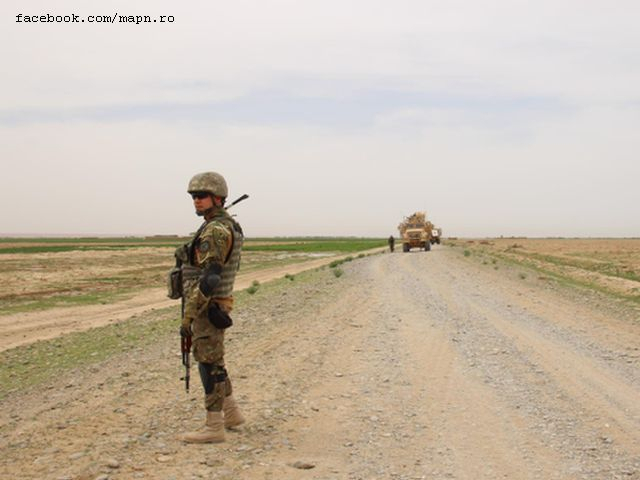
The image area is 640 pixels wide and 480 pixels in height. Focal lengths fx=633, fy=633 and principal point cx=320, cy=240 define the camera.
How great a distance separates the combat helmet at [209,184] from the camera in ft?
18.9

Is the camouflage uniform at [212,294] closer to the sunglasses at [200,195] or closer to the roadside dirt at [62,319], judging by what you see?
the sunglasses at [200,195]

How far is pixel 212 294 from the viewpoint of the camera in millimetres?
5539

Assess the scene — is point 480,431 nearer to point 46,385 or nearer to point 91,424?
point 91,424

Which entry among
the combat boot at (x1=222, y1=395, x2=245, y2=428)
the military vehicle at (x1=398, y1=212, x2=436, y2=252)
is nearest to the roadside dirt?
the combat boot at (x1=222, y1=395, x2=245, y2=428)

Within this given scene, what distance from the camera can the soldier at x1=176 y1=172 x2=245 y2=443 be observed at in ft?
18.4

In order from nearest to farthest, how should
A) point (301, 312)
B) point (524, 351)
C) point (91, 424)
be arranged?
point (91, 424) → point (524, 351) → point (301, 312)

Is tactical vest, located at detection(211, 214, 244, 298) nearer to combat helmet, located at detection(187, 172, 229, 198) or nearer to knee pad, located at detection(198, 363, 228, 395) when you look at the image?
combat helmet, located at detection(187, 172, 229, 198)

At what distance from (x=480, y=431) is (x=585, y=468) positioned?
1111mm

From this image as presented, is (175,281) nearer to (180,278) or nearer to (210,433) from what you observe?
(180,278)

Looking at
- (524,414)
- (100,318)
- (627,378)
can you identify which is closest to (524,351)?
(627,378)

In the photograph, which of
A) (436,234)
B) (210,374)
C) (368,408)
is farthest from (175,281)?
(436,234)

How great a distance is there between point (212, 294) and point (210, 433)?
4.27ft

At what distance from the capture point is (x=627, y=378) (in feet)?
26.8

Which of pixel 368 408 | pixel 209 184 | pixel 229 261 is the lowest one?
pixel 368 408
